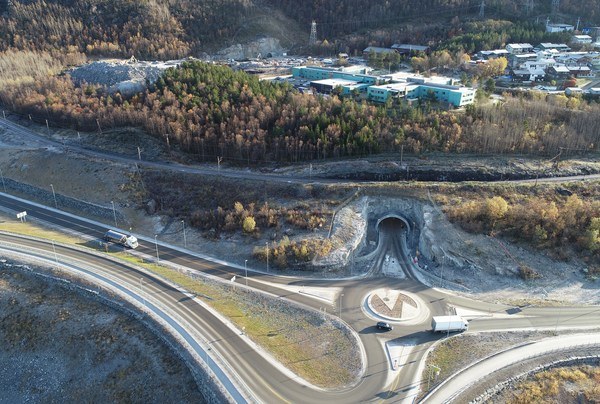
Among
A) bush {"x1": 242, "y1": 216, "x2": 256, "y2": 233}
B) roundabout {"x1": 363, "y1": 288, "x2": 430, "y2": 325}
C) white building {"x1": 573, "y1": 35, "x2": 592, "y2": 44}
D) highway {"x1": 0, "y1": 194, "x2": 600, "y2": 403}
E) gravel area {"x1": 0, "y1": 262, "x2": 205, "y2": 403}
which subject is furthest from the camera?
white building {"x1": 573, "y1": 35, "x2": 592, "y2": 44}

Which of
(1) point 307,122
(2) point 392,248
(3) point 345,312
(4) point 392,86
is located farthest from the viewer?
(4) point 392,86

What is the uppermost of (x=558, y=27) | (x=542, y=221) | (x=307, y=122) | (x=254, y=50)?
(x=558, y=27)

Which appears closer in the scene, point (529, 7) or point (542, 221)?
point (542, 221)

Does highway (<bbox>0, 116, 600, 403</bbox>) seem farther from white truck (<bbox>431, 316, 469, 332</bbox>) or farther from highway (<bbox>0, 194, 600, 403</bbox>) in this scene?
white truck (<bbox>431, 316, 469, 332</bbox>)

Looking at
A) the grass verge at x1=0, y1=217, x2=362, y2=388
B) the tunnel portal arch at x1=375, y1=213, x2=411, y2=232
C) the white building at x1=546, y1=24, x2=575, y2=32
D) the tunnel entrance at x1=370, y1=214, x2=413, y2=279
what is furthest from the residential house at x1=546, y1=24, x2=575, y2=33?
the grass verge at x1=0, y1=217, x2=362, y2=388

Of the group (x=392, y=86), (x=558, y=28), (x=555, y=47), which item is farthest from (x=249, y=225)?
(x=558, y=28)

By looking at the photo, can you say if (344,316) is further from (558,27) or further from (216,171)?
(558,27)

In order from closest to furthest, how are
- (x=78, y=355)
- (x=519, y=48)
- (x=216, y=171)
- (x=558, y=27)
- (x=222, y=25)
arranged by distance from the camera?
(x=78, y=355) → (x=216, y=171) → (x=519, y=48) → (x=558, y=27) → (x=222, y=25)

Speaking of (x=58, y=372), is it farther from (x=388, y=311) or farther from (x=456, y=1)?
(x=456, y=1)
